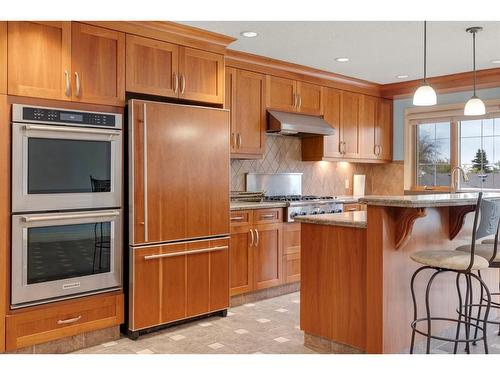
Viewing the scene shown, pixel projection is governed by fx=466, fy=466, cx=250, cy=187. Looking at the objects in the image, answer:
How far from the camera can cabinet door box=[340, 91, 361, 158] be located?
219 inches

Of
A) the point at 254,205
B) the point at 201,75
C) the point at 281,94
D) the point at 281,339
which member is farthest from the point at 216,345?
the point at 281,94

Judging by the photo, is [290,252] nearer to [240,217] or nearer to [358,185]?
[240,217]

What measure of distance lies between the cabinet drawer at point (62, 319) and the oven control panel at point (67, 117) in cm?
115

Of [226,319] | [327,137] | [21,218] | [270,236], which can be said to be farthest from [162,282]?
[327,137]

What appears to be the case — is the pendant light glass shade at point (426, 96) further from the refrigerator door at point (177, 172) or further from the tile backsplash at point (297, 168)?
the tile backsplash at point (297, 168)

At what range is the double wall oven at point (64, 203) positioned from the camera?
2.78 metres

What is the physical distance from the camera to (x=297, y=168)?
5535 millimetres

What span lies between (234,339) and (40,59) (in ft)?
7.40

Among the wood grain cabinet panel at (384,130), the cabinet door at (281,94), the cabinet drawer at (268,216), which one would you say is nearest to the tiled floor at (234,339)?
the cabinet drawer at (268,216)

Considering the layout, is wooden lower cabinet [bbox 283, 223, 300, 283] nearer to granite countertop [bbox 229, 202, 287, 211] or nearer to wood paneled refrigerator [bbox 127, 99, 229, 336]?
granite countertop [bbox 229, 202, 287, 211]

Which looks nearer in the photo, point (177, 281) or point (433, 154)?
point (177, 281)

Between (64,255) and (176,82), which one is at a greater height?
(176,82)

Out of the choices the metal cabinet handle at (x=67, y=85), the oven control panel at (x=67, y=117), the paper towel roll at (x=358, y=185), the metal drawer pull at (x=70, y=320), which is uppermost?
the metal cabinet handle at (x=67, y=85)

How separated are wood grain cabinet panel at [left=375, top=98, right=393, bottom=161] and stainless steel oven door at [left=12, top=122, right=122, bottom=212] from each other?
3.82 meters
